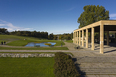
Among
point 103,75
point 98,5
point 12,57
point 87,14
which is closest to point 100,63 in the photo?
point 103,75

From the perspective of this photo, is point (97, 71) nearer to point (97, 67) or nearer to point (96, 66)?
point (97, 67)

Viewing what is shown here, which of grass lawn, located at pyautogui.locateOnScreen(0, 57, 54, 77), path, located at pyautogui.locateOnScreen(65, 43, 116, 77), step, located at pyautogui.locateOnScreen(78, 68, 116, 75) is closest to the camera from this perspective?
grass lawn, located at pyautogui.locateOnScreen(0, 57, 54, 77)

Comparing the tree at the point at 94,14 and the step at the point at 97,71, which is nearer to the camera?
the step at the point at 97,71

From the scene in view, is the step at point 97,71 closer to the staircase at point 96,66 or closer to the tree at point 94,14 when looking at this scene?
the staircase at point 96,66

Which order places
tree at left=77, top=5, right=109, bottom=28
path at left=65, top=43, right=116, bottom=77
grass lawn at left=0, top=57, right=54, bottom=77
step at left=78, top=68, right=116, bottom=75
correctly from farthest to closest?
tree at left=77, top=5, right=109, bottom=28 < step at left=78, top=68, right=116, bottom=75 < path at left=65, top=43, right=116, bottom=77 < grass lawn at left=0, top=57, right=54, bottom=77

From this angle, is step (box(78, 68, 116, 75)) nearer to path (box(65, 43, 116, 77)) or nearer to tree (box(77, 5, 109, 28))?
path (box(65, 43, 116, 77))

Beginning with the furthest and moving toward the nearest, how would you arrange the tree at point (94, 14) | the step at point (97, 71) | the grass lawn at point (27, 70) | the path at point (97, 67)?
the tree at point (94, 14) < the step at point (97, 71) < the path at point (97, 67) < the grass lawn at point (27, 70)

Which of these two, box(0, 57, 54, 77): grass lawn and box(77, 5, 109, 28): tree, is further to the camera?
box(77, 5, 109, 28): tree

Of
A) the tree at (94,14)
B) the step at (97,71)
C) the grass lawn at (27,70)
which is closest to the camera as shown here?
the grass lawn at (27,70)

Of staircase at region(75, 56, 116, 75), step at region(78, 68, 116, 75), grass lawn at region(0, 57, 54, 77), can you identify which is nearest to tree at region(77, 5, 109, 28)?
staircase at region(75, 56, 116, 75)

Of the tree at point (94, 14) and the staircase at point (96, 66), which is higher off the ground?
the tree at point (94, 14)

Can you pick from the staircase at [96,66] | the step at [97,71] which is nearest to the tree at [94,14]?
the staircase at [96,66]

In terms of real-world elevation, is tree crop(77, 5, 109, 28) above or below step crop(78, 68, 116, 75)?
above

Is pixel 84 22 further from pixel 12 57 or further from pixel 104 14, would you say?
pixel 12 57
